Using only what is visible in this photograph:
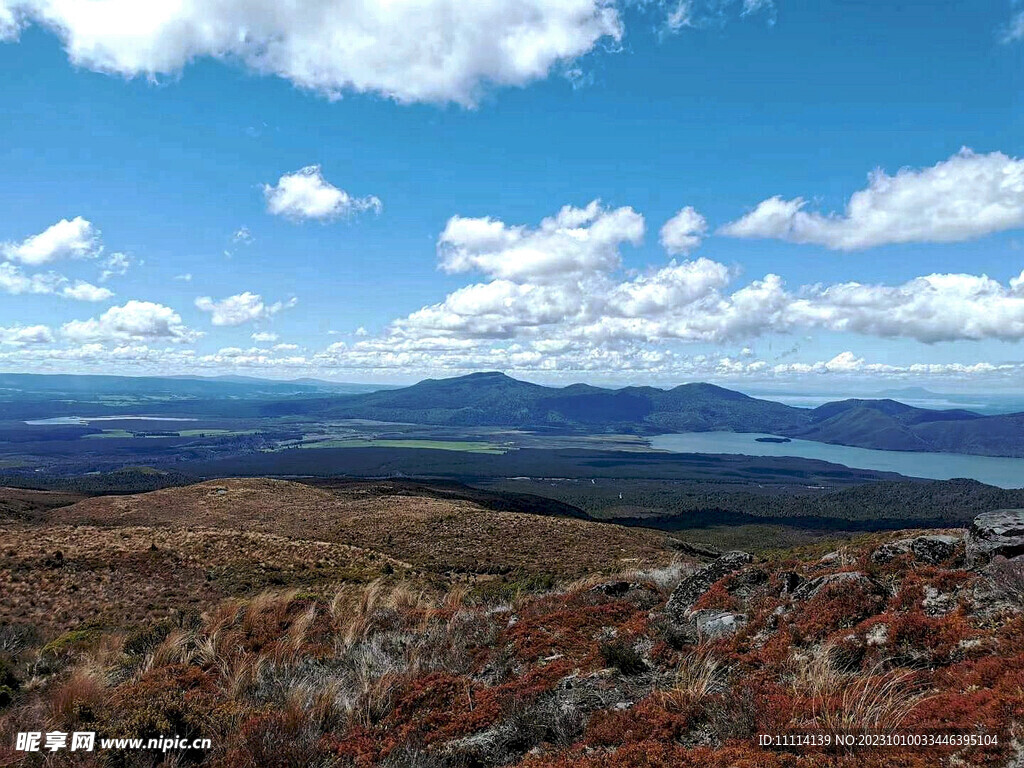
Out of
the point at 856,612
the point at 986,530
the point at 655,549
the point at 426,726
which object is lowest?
the point at 655,549

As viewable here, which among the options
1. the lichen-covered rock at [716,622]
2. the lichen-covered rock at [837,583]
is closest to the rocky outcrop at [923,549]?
the lichen-covered rock at [837,583]

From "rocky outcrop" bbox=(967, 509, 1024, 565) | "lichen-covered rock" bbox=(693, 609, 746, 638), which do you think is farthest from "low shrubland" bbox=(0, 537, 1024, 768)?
"rocky outcrop" bbox=(967, 509, 1024, 565)

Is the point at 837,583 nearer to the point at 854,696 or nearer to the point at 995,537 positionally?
the point at 995,537

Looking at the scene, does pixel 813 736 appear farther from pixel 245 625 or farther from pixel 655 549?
pixel 655 549

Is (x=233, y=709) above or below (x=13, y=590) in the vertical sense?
above

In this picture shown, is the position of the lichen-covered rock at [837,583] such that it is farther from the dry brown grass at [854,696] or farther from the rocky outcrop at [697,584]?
the dry brown grass at [854,696]

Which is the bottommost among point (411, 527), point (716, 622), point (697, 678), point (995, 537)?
point (411, 527)

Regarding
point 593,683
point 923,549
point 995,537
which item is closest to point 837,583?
point 995,537

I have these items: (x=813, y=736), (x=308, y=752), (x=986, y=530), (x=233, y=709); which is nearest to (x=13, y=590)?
(x=233, y=709)
